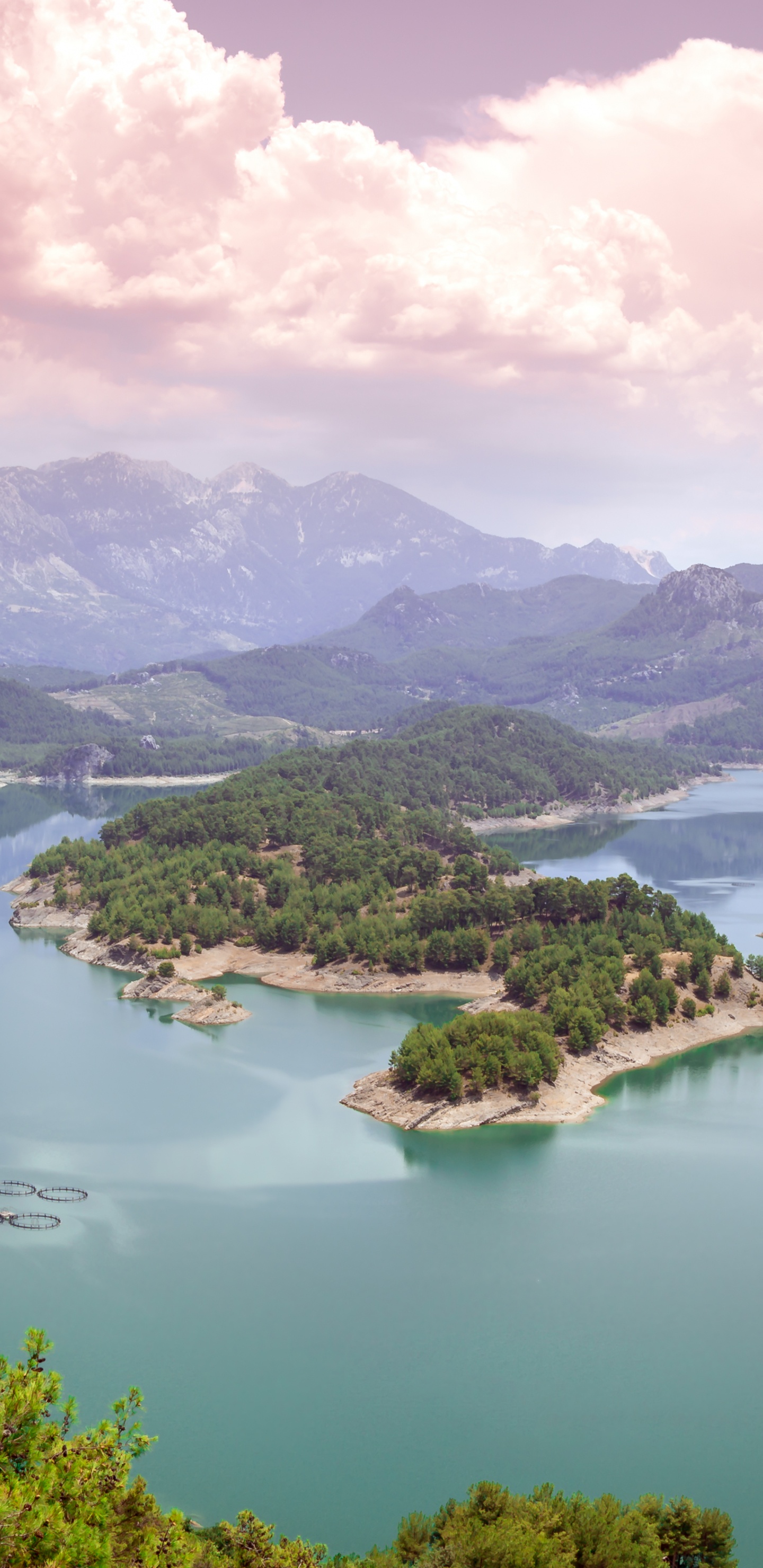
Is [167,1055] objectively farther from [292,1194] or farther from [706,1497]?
[706,1497]

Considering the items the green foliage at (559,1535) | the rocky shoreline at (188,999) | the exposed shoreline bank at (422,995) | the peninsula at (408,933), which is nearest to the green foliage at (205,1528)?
the green foliage at (559,1535)

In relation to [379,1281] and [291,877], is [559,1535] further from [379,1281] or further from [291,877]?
[291,877]

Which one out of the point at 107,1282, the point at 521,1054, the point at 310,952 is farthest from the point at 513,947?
the point at 107,1282

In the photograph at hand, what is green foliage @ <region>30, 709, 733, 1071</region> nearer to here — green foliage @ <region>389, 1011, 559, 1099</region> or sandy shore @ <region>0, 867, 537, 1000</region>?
sandy shore @ <region>0, 867, 537, 1000</region>

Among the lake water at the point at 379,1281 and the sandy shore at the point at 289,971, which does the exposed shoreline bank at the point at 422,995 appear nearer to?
the sandy shore at the point at 289,971

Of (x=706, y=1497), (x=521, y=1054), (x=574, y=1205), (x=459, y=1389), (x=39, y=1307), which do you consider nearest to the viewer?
(x=706, y=1497)

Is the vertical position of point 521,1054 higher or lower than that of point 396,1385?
higher
